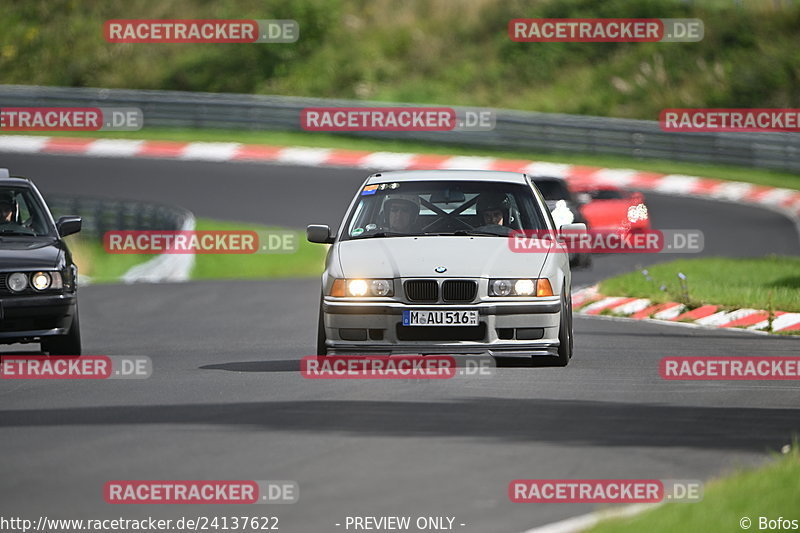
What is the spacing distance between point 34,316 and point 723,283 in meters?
9.32

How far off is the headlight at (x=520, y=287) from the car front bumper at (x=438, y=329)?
0.08 m

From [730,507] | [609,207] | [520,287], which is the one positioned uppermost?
[609,207]

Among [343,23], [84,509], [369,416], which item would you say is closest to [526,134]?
[343,23]

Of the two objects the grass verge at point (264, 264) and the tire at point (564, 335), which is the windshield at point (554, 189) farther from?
the tire at point (564, 335)

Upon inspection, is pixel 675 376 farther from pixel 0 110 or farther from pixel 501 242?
pixel 0 110

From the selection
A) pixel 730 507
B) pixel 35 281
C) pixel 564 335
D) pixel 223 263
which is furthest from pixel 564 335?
pixel 223 263

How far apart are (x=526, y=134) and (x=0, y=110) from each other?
12732 mm

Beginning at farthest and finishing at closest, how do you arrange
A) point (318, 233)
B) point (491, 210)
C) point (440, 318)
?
point (491, 210), point (318, 233), point (440, 318)

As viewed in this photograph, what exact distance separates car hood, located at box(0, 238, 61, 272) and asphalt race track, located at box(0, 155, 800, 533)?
127 cm

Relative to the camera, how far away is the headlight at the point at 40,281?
12820 mm

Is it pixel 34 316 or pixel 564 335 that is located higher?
pixel 34 316

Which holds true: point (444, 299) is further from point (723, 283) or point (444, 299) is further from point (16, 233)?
point (723, 283)

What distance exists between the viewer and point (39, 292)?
42.0 feet

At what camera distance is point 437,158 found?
34781 mm
